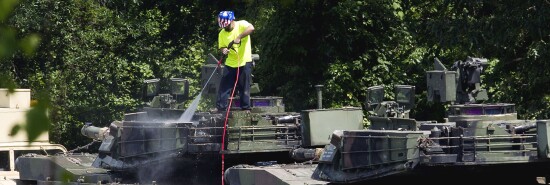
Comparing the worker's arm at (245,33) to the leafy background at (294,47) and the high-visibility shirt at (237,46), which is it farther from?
the leafy background at (294,47)

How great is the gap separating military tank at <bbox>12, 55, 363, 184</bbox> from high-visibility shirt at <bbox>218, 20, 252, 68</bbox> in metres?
0.63

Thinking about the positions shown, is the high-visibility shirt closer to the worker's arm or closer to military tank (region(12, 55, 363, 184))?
the worker's arm

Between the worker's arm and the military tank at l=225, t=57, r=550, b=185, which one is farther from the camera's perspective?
the worker's arm

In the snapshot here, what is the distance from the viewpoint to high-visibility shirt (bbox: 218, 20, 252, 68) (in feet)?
45.4

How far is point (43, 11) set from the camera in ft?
89.6

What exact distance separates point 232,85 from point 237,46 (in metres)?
0.50

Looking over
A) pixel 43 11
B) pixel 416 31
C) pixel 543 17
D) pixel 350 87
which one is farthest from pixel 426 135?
pixel 43 11

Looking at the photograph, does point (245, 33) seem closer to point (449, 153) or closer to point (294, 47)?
point (449, 153)

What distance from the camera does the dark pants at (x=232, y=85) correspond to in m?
13.8

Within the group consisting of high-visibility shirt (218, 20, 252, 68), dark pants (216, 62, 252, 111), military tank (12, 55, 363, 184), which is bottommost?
military tank (12, 55, 363, 184)

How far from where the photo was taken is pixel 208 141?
13.0 metres

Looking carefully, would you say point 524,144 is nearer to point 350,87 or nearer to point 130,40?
point 350,87

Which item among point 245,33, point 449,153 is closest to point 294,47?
point 245,33

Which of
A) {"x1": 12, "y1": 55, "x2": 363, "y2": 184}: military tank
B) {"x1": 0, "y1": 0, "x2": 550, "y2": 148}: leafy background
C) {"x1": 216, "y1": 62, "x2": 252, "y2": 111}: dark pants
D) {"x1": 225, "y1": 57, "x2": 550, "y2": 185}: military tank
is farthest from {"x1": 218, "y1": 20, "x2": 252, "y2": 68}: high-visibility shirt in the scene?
{"x1": 0, "y1": 0, "x2": 550, "y2": 148}: leafy background
